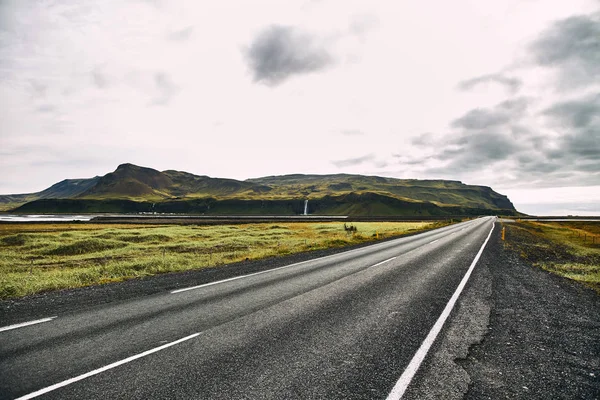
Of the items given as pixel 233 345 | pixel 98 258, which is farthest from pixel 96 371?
pixel 98 258

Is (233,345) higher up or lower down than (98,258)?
higher up

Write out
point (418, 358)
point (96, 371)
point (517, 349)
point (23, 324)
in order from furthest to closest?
1. point (23, 324)
2. point (517, 349)
3. point (418, 358)
4. point (96, 371)

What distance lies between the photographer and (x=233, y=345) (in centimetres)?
578

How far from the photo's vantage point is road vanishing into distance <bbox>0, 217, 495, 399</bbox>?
14.4 ft

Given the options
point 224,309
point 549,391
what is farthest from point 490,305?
point 224,309

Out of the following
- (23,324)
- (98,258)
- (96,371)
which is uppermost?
(96,371)

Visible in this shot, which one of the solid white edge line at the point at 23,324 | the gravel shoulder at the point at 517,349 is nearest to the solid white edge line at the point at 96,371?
the solid white edge line at the point at 23,324

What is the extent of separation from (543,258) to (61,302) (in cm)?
2335

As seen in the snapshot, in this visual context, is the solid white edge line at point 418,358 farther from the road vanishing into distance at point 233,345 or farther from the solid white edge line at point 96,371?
the solid white edge line at point 96,371

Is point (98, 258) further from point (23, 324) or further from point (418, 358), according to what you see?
point (418, 358)

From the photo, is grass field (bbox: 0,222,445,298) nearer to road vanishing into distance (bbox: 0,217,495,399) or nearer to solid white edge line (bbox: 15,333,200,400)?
road vanishing into distance (bbox: 0,217,495,399)

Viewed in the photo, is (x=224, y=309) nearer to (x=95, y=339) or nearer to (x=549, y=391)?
(x=95, y=339)

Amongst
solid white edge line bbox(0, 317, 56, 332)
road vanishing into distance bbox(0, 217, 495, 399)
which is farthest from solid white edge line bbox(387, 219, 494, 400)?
solid white edge line bbox(0, 317, 56, 332)

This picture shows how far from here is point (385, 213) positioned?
190125mm
